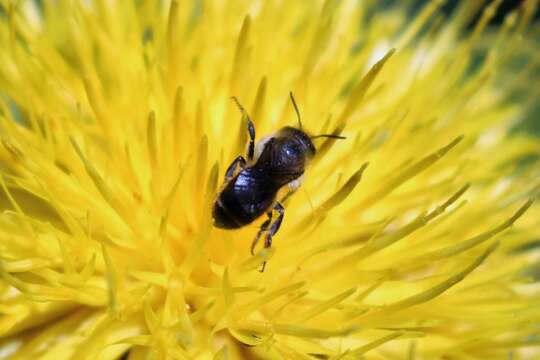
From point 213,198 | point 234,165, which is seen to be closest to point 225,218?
point 213,198

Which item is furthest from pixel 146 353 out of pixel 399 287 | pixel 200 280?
pixel 399 287

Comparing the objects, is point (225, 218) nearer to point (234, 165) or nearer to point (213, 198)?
point (213, 198)

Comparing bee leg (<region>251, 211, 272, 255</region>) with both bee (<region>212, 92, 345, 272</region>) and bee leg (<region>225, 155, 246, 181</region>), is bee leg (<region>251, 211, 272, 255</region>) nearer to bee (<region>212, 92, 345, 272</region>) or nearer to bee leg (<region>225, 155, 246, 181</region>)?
bee (<region>212, 92, 345, 272</region>)

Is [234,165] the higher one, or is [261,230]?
[234,165]

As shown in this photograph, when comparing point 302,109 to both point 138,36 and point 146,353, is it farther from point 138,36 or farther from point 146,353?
point 146,353

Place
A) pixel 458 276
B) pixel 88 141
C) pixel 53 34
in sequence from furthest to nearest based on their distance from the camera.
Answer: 1. pixel 53 34
2. pixel 88 141
3. pixel 458 276

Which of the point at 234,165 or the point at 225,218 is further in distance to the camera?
the point at 234,165

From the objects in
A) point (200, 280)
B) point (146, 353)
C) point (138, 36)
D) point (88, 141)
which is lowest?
point (146, 353)
